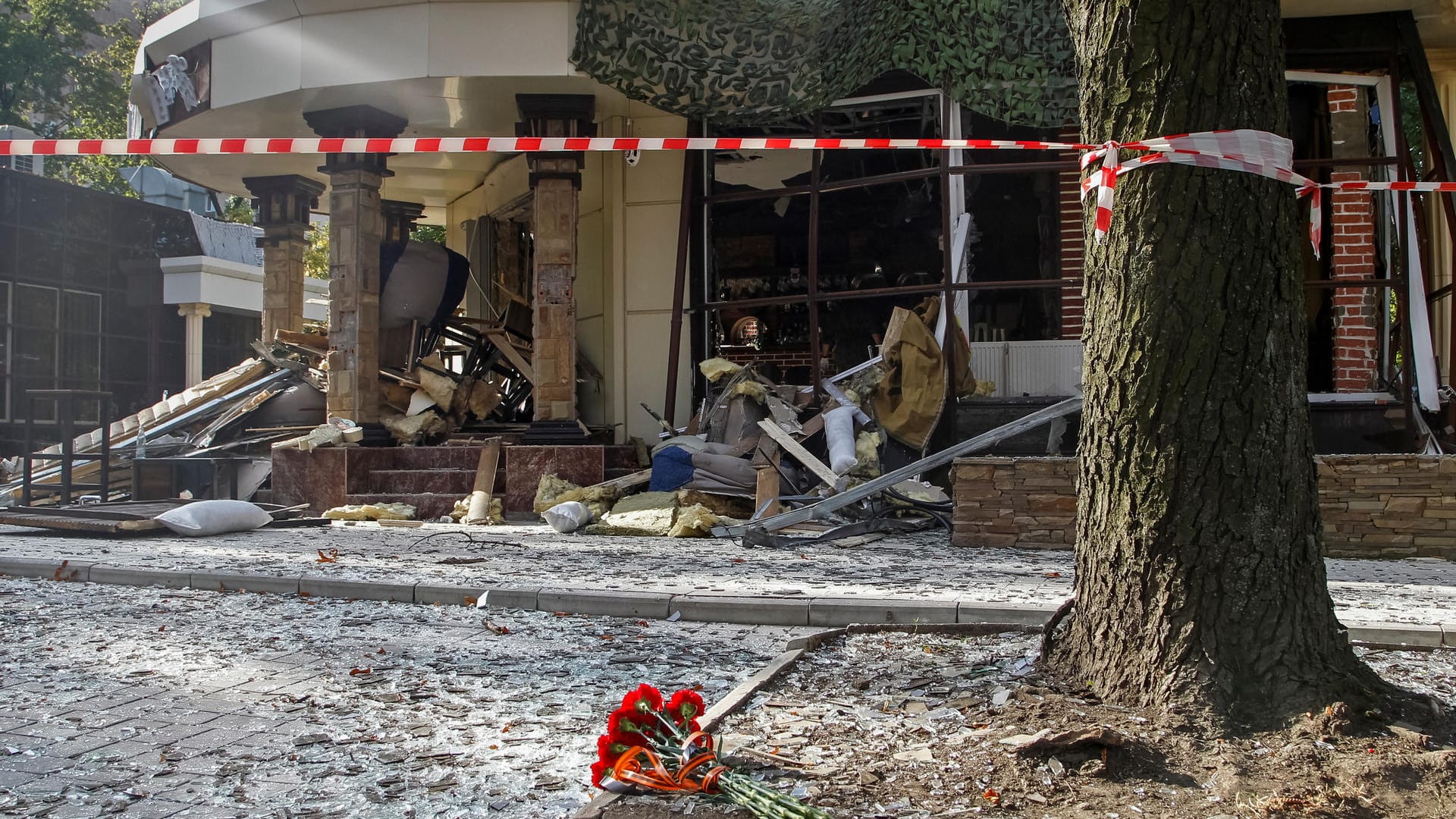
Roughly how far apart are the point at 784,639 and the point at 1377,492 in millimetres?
4654

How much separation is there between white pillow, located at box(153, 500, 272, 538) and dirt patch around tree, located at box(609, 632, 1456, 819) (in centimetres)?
747

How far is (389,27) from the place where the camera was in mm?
10969

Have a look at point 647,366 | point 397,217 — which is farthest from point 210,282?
point 647,366

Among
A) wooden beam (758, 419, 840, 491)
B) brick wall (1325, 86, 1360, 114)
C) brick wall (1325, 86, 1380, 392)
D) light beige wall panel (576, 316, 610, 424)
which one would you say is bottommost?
wooden beam (758, 419, 840, 491)

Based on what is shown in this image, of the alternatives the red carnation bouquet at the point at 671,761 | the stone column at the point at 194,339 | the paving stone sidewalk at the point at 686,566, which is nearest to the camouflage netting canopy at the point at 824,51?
the paving stone sidewalk at the point at 686,566

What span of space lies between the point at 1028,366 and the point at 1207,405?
795 cm

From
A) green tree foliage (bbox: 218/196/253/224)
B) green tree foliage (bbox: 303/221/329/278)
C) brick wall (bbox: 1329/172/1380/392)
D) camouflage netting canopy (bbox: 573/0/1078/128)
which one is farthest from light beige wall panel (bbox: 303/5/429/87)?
green tree foliage (bbox: 218/196/253/224)

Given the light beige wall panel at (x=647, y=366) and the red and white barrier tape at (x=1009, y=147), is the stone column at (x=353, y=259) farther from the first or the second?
the red and white barrier tape at (x=1009, y=147)

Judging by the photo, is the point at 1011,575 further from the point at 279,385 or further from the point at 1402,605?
the point at 279,385

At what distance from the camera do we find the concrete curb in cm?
480

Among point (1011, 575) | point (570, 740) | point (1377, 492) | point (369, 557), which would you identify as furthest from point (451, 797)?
point (1377, 492)

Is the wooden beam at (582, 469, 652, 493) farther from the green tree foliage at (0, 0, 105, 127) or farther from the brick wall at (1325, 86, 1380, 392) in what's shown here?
the green tree foliage at (0, 0, 105, 127)

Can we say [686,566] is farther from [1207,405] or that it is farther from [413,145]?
[1207,405]

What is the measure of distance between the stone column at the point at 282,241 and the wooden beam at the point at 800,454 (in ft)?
26.2
